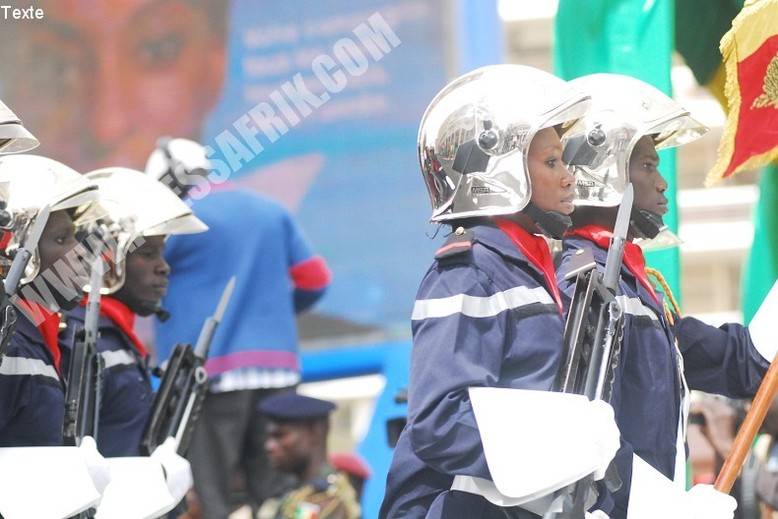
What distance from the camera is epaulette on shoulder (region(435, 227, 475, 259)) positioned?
4.16 metres

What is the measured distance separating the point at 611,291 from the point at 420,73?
5116 mm

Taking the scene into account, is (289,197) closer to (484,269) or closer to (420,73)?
(420,73)

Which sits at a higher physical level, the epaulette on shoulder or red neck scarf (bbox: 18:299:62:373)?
the epaulette on shoulder

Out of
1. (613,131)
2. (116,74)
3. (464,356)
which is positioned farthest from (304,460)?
(464,356)

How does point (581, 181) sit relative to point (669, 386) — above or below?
above

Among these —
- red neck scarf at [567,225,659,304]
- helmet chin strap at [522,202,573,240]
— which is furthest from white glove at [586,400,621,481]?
red neck scarf at [567,225,659,304]

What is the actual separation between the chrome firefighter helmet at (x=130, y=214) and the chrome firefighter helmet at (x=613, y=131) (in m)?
1.64

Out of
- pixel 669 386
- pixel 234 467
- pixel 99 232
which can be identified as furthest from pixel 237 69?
pixel 669 386

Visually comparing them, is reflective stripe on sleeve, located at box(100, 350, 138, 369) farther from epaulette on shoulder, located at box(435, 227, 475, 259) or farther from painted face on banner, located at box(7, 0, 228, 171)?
painted face on banner, located at box(7, 0, 228, 171)

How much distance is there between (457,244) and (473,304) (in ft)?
0.57

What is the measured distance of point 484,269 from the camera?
4.18 meters

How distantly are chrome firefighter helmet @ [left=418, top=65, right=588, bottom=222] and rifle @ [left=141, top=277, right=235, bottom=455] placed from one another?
1.57 m

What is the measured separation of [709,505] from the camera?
13.9ft

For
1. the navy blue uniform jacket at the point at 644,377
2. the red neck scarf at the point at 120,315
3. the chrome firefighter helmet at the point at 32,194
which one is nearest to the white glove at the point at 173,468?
the red neck scarf at the point at 120,315
